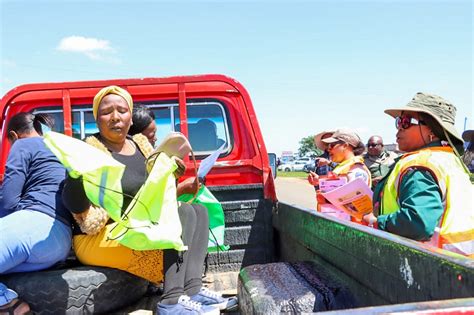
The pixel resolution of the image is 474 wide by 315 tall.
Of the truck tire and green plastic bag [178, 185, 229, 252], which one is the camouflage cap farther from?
the truck tire

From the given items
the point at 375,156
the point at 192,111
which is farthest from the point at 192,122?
the point at 375,156

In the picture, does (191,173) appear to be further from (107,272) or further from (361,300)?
(361,300)

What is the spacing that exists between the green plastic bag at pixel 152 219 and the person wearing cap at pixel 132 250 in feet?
0.36

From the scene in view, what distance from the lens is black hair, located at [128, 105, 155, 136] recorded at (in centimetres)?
354

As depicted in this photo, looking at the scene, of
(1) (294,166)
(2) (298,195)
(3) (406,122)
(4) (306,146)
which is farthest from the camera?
(4) (306,146)

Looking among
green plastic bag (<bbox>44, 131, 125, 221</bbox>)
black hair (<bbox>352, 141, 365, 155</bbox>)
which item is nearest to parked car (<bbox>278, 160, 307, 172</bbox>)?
black hair (<bbox>352, 141, 365, 155</bbox>)

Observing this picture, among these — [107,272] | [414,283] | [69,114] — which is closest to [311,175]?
[69,114]

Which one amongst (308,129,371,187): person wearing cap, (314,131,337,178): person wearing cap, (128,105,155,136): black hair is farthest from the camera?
(314,131,337,178): person wearing cap

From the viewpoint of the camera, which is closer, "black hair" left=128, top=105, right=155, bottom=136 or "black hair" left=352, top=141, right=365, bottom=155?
"black hair" left=128, top=105, right=155, bottom=136

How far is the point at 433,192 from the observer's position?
212cm

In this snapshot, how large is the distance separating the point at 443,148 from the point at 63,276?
2.00m

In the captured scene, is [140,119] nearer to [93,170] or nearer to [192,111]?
[192,111]

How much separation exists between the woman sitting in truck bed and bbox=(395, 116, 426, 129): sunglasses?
1848 mm

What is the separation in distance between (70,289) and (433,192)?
179 cm
